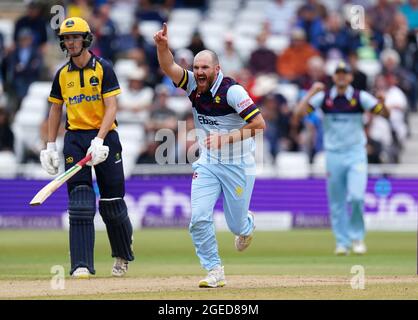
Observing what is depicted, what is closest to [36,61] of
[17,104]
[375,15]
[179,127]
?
[17,104]

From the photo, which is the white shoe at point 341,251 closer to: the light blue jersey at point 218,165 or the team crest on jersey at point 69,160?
the light blue jersey at point 218,165

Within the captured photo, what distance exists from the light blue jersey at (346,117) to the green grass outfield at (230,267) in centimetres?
164

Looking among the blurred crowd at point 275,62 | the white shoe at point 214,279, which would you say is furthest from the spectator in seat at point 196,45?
the white shoe at point 214,279

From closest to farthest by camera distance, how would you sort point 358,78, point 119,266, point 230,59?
point 119,266
point 358,78
point 230,59

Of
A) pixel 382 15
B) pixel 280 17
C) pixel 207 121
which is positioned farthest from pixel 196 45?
pixel 207 121

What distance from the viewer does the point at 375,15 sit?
27.3m

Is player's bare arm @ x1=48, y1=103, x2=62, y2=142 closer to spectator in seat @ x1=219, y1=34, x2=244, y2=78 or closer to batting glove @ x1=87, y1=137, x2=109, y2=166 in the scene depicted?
batting glove @ x1=87, y1=137, x2=109, y2=166

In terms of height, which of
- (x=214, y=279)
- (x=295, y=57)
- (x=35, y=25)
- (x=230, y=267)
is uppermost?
(x=35, y=25)

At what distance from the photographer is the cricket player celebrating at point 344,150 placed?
17.2m

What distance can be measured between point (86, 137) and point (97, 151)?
0.42m

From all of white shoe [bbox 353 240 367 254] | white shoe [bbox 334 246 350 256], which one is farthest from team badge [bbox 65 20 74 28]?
white shoe [bbox 353 240 367 254]

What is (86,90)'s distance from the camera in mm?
12508

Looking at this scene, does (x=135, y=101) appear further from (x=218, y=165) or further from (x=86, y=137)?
(x=218, y=165)
